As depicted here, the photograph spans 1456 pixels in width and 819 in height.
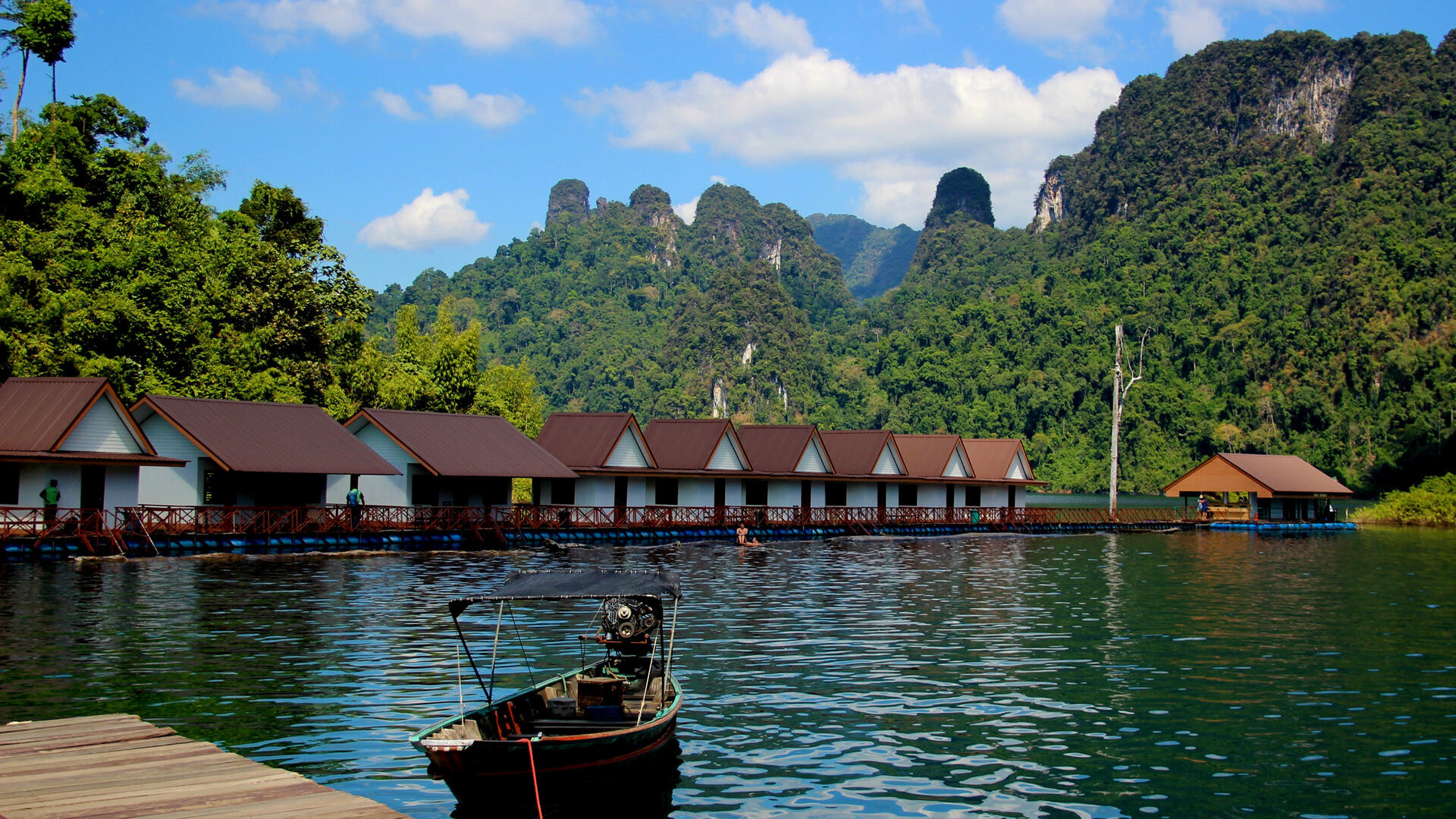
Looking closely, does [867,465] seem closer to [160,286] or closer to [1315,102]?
[160,286]

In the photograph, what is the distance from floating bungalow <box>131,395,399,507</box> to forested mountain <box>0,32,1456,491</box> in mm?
7704

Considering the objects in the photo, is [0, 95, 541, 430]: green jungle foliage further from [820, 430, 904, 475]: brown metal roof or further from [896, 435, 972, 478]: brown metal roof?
[896, 435, 972, 478]: brown metal roof

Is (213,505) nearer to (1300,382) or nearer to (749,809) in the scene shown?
(749,809)

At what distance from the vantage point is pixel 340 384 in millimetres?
61719

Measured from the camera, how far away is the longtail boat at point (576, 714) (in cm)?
1222

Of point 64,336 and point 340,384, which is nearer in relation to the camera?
point 64,336

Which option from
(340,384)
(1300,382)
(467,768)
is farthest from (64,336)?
(1300,382)

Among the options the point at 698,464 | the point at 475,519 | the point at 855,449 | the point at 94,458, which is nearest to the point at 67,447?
the point at 94,458

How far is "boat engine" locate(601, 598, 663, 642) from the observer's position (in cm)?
1652

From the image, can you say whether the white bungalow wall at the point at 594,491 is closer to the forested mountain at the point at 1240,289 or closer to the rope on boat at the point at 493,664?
the rope on boat at the point at 493,664

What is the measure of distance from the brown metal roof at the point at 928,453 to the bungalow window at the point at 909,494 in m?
0.89

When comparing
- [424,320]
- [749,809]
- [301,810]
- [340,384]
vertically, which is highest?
[424,320]

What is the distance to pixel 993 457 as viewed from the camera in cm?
7194

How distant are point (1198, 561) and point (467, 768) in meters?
43.3
